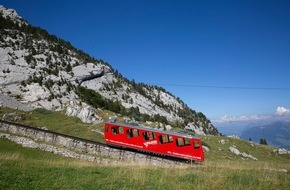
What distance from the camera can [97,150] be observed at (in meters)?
31.6

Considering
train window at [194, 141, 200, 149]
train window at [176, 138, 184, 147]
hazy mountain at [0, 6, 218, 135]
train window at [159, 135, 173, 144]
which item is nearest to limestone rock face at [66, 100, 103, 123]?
hazy mountain at [0, 6, 218, 135]

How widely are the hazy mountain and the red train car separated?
18.9 meters

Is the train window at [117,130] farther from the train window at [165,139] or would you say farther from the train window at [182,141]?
the train window at [182,141]

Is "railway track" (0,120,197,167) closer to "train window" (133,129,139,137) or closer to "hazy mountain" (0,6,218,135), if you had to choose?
"train window" (133,129,139,137)

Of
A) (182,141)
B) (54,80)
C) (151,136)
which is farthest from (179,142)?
(54,80)

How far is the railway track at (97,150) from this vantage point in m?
28.9

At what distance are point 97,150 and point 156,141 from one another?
24.8 ft

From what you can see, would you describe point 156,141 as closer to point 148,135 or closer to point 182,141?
point 148,135

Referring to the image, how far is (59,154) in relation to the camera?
99.7ft

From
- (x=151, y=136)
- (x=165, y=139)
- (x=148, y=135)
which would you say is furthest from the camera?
(x=148, y=135)

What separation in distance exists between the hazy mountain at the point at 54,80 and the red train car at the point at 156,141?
1888 centimetres

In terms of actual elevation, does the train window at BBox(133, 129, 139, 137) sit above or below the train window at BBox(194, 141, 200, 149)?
above

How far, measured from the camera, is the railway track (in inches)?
1139

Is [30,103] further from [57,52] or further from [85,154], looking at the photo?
[57,52]
